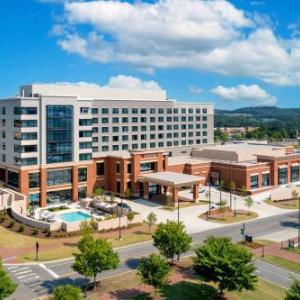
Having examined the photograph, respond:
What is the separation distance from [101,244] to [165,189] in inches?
1827

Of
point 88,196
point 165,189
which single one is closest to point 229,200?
point 165,189

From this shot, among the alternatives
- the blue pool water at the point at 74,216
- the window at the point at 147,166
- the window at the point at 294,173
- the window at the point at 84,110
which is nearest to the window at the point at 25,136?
the window at the point at 84,110

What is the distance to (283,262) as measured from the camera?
4941cm

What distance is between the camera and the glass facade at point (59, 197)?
78.5 metres

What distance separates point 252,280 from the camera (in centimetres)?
Result: 3666

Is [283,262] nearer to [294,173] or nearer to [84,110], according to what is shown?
[84,110]

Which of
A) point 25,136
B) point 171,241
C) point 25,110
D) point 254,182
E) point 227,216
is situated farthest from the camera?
point 254,182

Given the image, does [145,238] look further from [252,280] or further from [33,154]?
[33,154]

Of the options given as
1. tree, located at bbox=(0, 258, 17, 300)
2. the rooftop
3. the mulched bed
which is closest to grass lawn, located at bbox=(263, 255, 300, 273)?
the mulched bed

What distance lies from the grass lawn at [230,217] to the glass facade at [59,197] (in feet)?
84.4

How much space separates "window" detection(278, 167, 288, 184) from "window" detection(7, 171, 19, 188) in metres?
58.7

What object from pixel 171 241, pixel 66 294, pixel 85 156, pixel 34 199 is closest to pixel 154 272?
pixel 171 241

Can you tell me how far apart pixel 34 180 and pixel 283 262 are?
4576 centimetres

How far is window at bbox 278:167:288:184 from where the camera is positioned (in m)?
99.8
